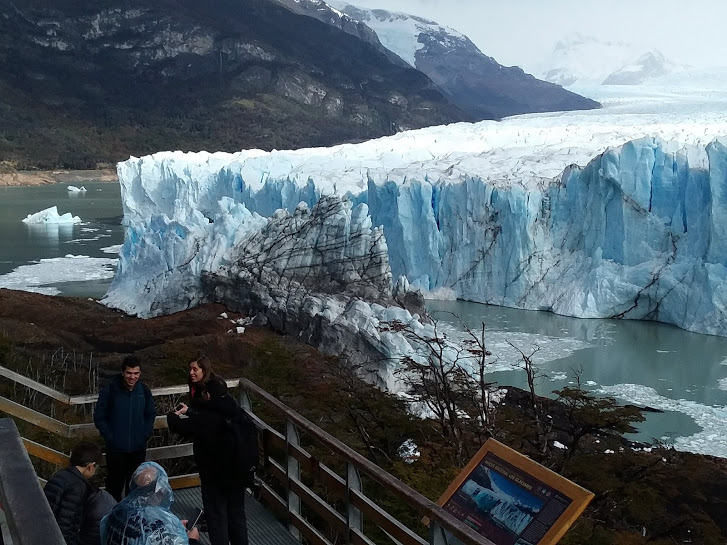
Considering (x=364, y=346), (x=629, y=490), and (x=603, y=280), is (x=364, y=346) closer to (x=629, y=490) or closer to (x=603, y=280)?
(x=629, y=490)

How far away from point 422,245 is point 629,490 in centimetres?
1407

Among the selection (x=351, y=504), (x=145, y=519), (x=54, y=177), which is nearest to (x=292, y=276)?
(x=351, y=504)

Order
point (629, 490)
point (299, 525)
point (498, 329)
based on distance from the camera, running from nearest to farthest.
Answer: point (299, 525) → point (629, 490) → point (498, 329)

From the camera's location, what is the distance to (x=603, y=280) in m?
17.1

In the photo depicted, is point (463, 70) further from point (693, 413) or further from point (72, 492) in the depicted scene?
point (72, 492)

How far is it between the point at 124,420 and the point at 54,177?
66007 mm

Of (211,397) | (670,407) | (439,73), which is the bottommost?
(670,407)

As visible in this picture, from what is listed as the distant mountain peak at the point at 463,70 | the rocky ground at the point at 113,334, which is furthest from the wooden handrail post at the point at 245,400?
the distant mountain peak at the point at 463,70

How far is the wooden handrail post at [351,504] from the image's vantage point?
8.84 ft

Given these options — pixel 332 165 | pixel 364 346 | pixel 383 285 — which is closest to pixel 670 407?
pixel 364 346

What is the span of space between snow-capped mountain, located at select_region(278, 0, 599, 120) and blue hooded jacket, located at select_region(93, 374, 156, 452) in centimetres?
8674

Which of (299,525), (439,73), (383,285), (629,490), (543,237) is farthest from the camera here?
(439,73)

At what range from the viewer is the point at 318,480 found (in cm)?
324

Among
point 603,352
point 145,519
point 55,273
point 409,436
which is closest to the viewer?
point 145,519
